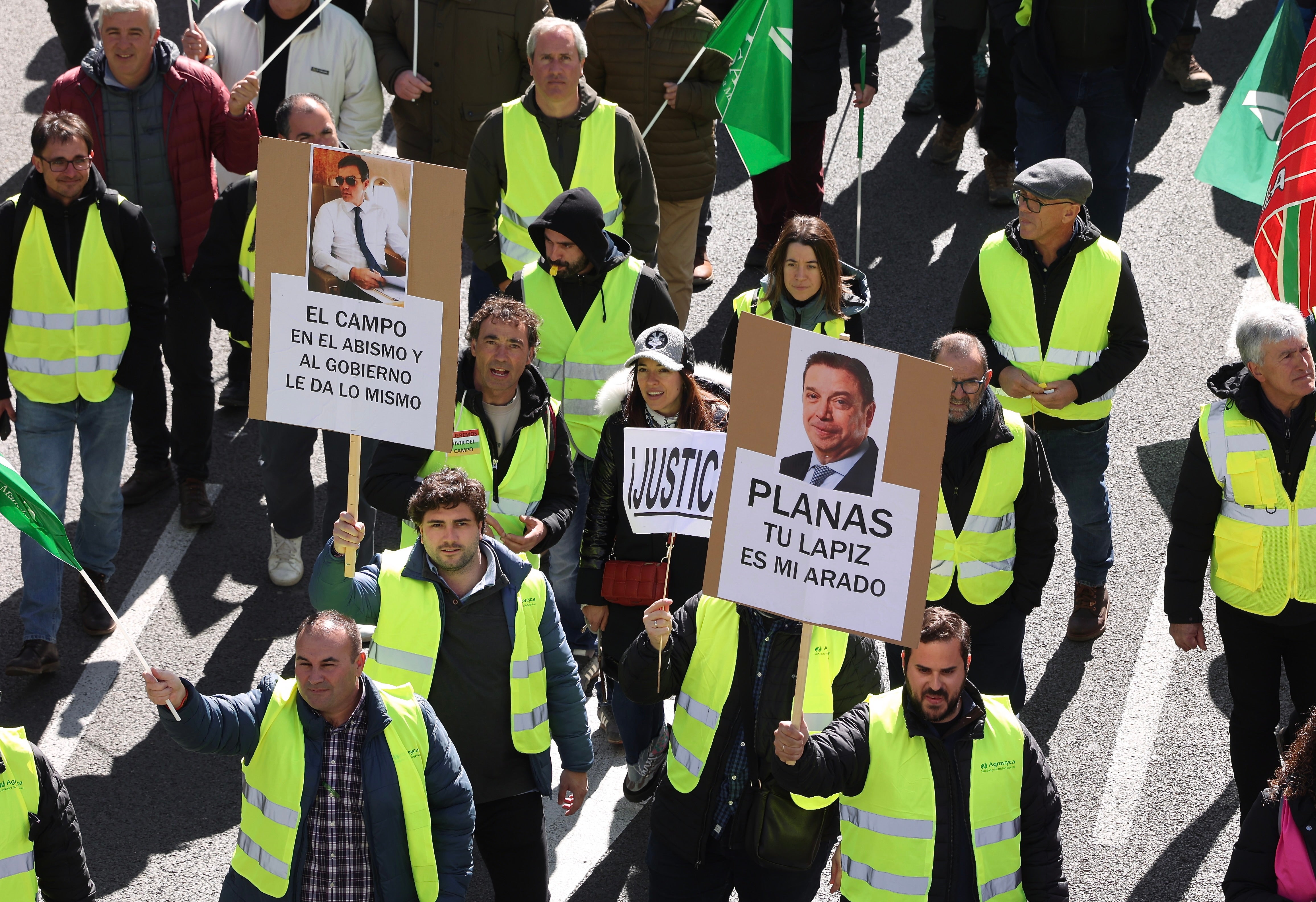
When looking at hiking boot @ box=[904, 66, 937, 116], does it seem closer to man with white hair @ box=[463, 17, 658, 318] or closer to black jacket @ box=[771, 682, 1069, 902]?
man with white hair @ box=[463, 17, 658, 318]

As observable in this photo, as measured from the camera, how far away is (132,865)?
641 centimetres

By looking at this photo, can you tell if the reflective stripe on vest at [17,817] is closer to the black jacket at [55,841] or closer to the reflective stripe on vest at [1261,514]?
the black jacket at [55,841]

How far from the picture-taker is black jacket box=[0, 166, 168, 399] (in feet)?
24.1

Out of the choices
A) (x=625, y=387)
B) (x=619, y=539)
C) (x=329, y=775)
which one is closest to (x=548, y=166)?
(x=625, y=387)

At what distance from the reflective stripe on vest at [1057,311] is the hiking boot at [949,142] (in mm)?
4060

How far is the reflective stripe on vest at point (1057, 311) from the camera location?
709 centimetres

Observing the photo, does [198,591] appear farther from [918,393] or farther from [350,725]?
[918,393]

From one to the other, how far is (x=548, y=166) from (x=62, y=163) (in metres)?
2.26

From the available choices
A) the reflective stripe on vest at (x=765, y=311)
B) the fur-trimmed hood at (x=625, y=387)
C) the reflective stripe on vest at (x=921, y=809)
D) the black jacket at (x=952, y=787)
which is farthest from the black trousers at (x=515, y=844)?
the reflective stripe on vest at (x=765, y=311)

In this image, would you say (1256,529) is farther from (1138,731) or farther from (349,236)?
(349,236)

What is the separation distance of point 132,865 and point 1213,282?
7290 millimetres

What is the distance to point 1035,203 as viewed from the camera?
7070 mm

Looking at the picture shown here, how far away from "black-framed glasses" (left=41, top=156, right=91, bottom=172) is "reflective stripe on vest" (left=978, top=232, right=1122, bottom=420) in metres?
4.04

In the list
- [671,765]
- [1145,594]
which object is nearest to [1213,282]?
[1145,594]
